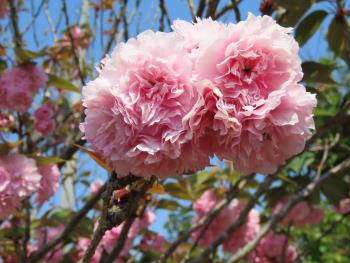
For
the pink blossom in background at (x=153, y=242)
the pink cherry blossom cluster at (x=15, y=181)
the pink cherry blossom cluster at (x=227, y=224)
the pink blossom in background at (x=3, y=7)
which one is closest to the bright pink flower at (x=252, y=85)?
the pink cherry blossom cluster at (x=15, y=181)

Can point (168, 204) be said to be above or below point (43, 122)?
below

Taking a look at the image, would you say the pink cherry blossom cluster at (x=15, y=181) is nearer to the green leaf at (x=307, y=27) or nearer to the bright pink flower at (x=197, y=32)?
the bright pink flower at (x=197, y=32)

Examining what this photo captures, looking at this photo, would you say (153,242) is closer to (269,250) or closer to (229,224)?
(229,224)

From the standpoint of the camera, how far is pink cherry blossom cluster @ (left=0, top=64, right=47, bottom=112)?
2.15 metres

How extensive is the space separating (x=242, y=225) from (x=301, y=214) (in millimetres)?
384

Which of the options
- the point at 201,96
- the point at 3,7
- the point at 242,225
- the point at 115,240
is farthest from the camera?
the point at 3,7

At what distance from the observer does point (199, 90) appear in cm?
72

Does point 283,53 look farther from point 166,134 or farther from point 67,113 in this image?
point 67,113

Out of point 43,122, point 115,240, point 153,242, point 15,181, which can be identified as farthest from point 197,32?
point 153,242

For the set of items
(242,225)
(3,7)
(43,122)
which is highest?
(3,7)

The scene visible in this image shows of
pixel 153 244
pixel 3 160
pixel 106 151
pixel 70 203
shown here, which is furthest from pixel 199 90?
pixel 70 203

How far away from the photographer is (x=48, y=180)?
1957 mm

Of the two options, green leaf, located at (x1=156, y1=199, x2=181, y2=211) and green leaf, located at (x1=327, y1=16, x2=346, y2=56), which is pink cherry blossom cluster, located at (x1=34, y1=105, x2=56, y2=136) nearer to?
green leaf, located at (x1=156, y1=199, x2=181, y2=211)

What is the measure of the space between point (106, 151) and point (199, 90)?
0.19 m
